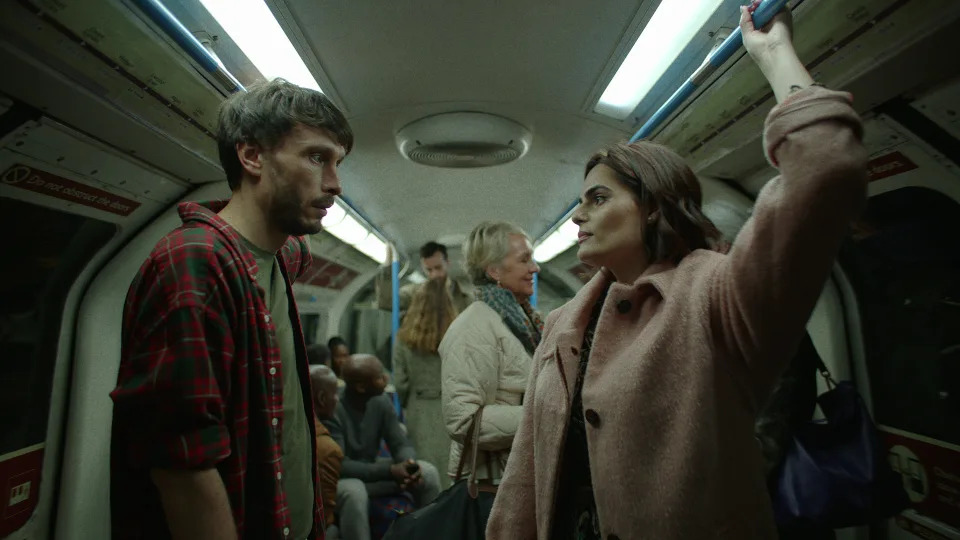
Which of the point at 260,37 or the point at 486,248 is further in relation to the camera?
the point at 486,248

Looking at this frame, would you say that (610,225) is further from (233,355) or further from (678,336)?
(233,355)

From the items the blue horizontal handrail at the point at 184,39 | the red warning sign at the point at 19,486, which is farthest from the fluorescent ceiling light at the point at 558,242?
the red warning sign at the point at 19,486

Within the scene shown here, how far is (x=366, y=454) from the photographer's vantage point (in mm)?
3715

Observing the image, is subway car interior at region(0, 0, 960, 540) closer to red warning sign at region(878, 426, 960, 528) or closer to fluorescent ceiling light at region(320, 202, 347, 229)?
red warning sign at region(878, 426, 960, 528)

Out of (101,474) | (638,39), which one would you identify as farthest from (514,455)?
(101,474)

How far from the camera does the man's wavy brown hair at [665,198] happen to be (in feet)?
4.53

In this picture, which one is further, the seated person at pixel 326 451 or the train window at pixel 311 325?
the train window at pixel 311 325

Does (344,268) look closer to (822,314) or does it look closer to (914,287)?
(822,314)

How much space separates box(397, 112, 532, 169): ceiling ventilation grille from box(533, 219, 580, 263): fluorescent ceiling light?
1869mm

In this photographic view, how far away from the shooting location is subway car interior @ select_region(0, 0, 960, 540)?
66.7 inches

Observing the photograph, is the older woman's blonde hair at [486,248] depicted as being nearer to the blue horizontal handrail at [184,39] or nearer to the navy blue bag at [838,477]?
the blue horizontal handrail at [184,39]

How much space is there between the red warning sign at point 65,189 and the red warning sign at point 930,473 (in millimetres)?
4153

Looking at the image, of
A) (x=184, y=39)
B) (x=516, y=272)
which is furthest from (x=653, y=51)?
(x=184, y=39)

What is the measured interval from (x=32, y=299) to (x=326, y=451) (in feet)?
5.40
